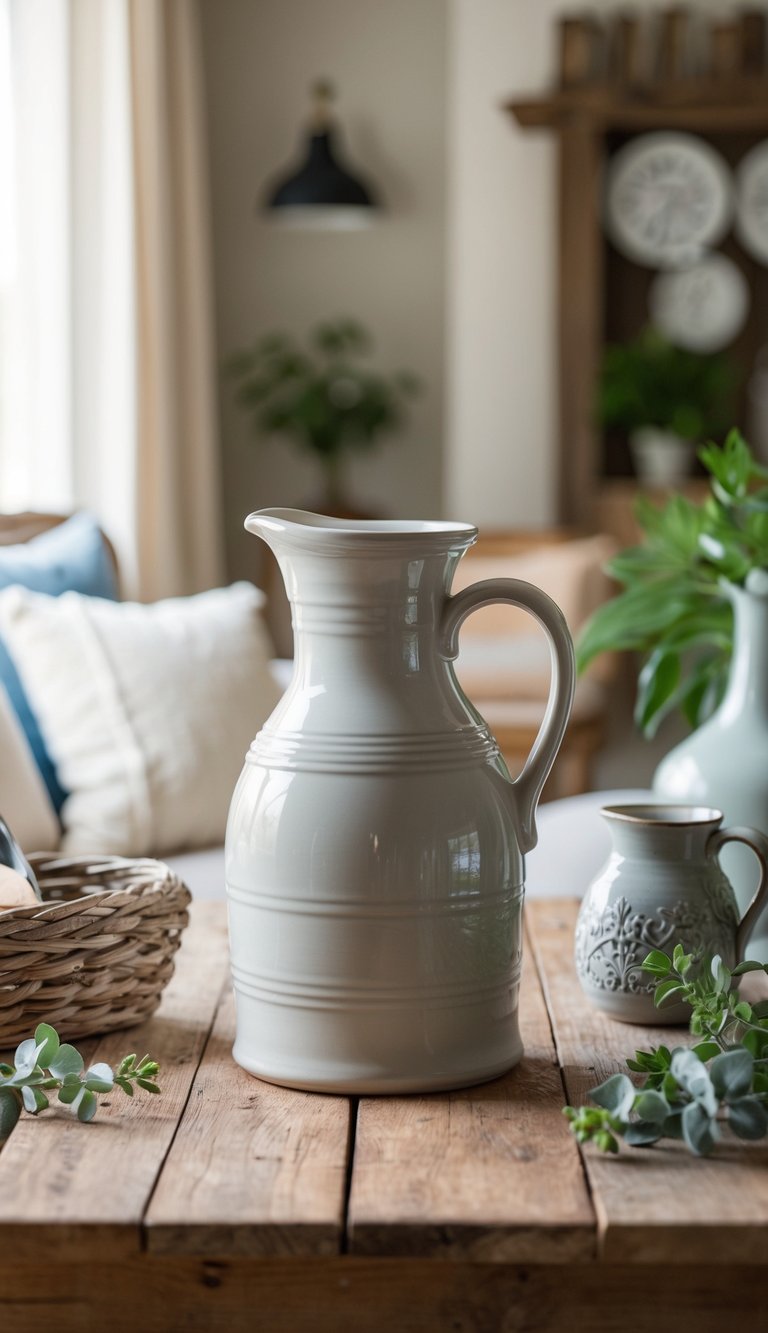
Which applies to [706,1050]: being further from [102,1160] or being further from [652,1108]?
[102,1160]

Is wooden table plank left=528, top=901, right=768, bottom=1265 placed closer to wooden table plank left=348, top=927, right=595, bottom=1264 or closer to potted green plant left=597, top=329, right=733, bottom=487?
wooden table plank left=348, top=927, right=595, bottom=1264

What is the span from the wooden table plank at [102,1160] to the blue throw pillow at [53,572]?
39.5 inches

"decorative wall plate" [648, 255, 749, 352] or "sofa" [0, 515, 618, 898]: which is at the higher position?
"decorative wall plate" [648, 255, 749, 352]

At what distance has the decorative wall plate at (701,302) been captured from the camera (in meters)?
4.46

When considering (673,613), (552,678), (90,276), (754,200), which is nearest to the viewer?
(552,678)

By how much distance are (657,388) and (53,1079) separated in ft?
12.1

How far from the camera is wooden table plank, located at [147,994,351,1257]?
2.39 feet

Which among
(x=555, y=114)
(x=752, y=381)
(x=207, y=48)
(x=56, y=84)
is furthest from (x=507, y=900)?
(x=207, y=48)

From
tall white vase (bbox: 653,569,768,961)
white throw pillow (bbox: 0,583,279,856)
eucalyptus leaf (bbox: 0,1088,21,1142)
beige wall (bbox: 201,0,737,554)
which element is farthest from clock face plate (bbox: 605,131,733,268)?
eucalyptus leaf (bbox: 0,1088,21,1142)

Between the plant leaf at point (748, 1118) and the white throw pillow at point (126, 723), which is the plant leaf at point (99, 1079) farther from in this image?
the white throw pillow at point (126, 723)

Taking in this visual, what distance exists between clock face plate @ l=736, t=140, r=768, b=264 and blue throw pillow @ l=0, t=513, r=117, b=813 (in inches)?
107

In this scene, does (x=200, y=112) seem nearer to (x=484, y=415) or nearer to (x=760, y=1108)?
(x=484, y=415)

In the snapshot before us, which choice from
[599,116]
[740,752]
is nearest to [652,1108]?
[740,752]

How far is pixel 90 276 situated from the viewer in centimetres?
332
